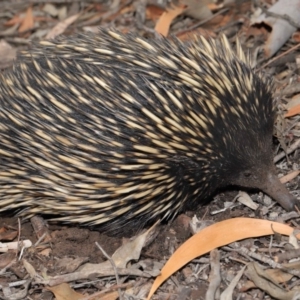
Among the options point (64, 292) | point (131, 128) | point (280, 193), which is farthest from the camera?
point (280, 193)

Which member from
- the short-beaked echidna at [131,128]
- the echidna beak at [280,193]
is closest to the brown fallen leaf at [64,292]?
the short-beaked echidna at [131,128]

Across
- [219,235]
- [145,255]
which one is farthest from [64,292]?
[219,235]

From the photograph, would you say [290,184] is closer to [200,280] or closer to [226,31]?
[200,280]

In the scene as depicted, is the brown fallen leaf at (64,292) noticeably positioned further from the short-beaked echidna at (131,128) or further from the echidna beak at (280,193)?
the echidna beak at (280,193)

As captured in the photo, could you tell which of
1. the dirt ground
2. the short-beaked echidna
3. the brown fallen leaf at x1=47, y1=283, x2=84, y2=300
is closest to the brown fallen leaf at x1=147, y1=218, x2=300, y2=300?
the dirt ground

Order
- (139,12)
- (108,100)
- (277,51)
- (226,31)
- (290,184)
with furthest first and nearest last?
(139,12), (226,31), (277,51), (290,184), (108,100)

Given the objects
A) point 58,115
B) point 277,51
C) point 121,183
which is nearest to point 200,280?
point 121,183

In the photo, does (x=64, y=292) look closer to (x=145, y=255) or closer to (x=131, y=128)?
(x=145, y=255)
